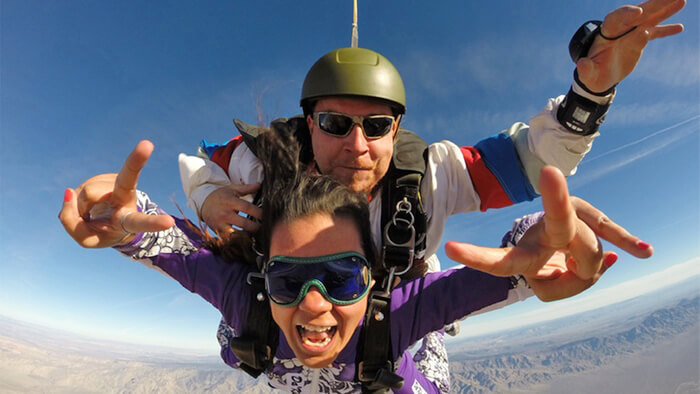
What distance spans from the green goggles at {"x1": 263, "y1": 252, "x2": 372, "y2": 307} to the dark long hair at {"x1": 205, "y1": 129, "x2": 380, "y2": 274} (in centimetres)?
16

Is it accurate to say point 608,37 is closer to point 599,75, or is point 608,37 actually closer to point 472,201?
point 599,75

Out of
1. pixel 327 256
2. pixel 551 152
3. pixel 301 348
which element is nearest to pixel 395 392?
pixel 301 348

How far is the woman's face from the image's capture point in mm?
1502

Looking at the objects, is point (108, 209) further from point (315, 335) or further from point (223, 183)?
point (315, 335)

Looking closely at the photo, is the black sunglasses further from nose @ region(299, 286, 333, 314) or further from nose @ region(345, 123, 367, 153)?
nose @ region(299, 286, 333, 314)

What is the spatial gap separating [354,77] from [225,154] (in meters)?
1.07

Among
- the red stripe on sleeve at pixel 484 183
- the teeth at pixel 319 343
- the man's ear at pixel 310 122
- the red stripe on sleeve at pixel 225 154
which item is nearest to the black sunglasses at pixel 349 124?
the man's ear at pixel 310 122

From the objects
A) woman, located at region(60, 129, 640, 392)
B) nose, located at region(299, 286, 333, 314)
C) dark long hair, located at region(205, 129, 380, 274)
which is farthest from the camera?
dark long hair, located at region(205, 129, 380, 274)

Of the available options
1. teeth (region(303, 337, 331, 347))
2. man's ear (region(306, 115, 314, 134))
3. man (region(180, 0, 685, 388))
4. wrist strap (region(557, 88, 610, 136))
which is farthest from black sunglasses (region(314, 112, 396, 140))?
teeth (region(303, 337, 331, 347))

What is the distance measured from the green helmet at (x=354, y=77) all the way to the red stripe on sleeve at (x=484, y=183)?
564mm

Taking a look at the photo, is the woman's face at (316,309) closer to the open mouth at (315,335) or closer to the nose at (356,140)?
the open mouth at (315,335)

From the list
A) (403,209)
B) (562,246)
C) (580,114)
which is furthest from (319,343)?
(580,114)

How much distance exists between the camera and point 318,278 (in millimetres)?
1494

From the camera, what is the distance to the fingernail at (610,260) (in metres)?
0.97
